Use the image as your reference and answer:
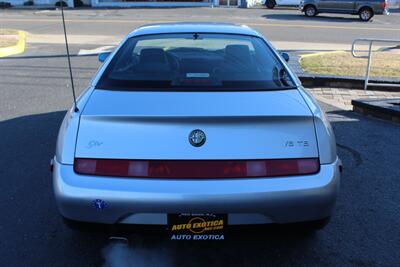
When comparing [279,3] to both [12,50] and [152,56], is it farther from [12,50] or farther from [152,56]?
[152,56]

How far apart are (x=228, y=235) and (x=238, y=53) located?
167cm

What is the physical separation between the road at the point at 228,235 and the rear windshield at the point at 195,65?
1033mm

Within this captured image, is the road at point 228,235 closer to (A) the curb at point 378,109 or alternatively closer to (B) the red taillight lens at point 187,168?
(B) the red taillight lens at point 187,168

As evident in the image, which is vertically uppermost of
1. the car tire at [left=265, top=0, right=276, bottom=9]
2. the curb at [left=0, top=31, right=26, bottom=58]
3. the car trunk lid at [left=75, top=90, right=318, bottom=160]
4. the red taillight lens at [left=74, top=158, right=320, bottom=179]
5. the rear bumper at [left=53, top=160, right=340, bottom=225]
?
the car trunk lid at [left=75, top=90, right=318, bottom=160]

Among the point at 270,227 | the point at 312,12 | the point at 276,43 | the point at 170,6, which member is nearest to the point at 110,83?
the point at 270,227

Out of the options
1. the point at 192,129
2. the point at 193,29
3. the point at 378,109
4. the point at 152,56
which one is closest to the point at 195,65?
the point at 152,56

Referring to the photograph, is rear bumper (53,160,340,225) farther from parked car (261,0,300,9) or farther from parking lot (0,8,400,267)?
parked car (261,0,300,9)

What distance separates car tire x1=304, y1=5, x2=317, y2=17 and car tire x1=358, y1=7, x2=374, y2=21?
2.55 m

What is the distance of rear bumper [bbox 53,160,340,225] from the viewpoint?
2555 millimetres

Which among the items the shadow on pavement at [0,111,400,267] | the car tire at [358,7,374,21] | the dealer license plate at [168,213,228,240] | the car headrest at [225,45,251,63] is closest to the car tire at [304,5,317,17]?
the car tire at [358,7,374,21]

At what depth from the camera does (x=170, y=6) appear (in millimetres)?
35594

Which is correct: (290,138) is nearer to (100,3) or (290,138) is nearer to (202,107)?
(202,107)

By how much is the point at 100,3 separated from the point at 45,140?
109ft

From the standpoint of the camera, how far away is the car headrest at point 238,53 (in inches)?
149
